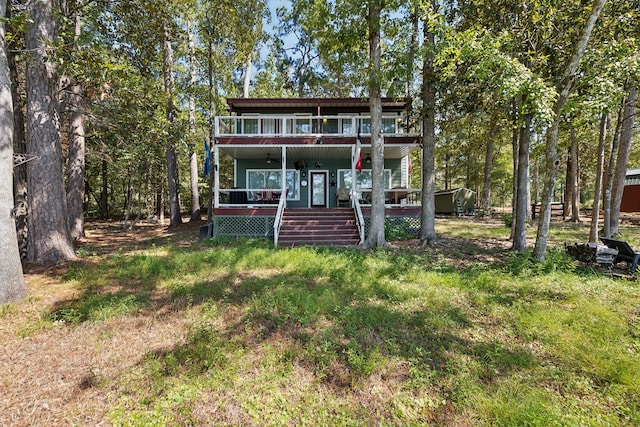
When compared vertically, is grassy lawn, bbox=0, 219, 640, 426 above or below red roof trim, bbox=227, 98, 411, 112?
below

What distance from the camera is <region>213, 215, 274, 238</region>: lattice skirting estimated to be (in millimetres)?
10727

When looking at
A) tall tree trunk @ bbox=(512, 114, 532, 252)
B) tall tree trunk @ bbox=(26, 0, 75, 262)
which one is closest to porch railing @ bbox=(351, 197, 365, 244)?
tall tree trunk @ bbox=(512, 114, 532, 252)

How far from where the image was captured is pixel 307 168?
1419 centimetres

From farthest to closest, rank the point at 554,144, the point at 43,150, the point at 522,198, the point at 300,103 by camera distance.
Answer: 1. the point at 300,103
2. the point at 522,198
3. the point at 554,144
4. the point at 43,150

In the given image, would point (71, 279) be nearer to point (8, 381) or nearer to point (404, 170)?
point (8, 381)

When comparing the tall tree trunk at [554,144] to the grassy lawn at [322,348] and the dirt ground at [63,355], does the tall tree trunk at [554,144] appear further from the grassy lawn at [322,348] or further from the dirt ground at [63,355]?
the dirt ground at [63,355]

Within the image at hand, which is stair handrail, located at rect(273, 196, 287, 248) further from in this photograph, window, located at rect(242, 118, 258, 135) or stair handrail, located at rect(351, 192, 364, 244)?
window, located at rect(242, 118, 258, 135)

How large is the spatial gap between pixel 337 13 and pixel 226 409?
9.79 meters

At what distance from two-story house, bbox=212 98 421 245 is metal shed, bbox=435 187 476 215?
309 inches

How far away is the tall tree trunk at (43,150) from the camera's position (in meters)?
5.58

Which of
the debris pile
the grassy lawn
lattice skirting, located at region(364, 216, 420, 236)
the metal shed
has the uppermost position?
the metal shed

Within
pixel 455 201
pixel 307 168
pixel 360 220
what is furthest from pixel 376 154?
pixel 455 201

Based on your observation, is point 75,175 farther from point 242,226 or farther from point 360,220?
point 360,220

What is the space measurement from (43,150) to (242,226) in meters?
6.05
